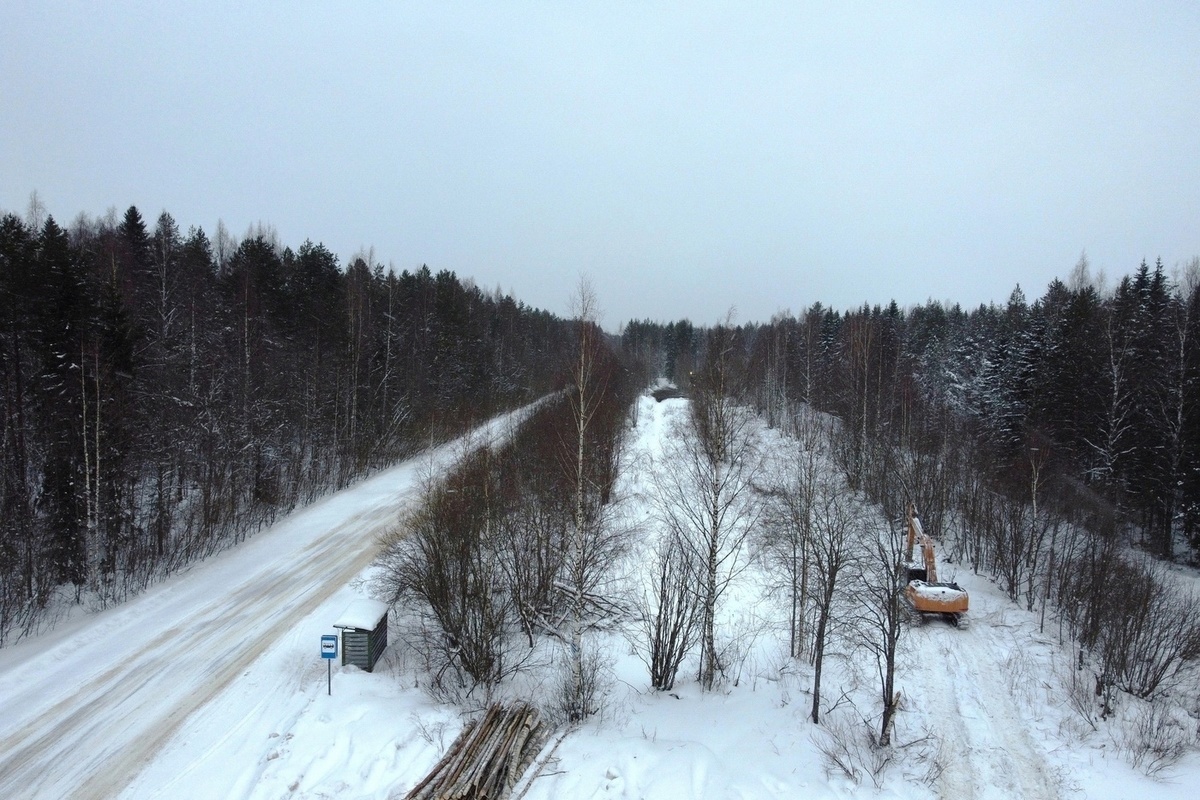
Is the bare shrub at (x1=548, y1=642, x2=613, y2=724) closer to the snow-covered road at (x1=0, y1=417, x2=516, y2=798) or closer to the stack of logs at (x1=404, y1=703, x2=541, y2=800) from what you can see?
the stack of logs at (x1=404, y1=703, x2=541, y2=800)

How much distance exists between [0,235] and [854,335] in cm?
4773

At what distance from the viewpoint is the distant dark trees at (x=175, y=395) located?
20406 mm

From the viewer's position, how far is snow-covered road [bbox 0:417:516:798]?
10766mm

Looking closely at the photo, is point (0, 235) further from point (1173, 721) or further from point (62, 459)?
point (1173, 721)

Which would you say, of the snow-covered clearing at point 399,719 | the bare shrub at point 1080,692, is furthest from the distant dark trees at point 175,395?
the bare shrub at point 1080,692

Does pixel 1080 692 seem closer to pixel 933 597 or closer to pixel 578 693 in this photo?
pixel 933 597

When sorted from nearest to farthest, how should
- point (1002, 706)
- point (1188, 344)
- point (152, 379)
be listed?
point (1002, 706), point (152, 379), point (1188, 344)

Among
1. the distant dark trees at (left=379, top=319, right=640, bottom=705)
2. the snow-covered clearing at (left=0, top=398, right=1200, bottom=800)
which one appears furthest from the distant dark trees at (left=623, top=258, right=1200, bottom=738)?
the distant dark trees at (left=379, top=319, right=640, bottom=705)

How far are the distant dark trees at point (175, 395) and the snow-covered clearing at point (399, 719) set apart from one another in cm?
482

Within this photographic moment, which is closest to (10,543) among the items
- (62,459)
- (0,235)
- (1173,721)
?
(62,459)

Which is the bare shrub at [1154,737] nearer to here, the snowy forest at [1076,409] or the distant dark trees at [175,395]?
the snowy forest at [1076,409]

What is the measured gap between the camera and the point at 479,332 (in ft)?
197

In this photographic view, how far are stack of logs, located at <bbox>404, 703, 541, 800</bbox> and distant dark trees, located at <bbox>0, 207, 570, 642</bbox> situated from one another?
12259 mm

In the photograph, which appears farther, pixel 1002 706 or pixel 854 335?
pixel 854 335
